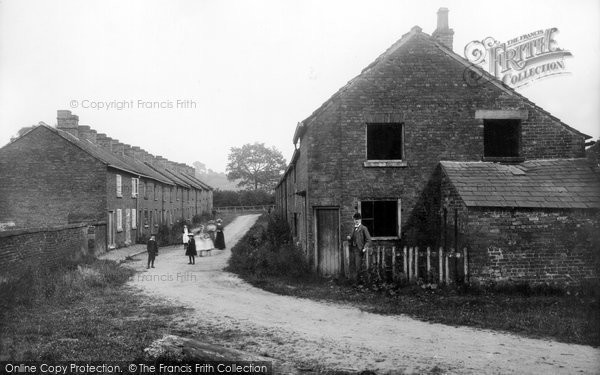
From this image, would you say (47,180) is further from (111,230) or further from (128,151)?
(128,151)

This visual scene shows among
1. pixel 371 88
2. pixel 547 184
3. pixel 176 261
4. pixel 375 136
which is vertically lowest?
pixel 176 261

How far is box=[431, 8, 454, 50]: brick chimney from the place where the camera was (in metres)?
16.2

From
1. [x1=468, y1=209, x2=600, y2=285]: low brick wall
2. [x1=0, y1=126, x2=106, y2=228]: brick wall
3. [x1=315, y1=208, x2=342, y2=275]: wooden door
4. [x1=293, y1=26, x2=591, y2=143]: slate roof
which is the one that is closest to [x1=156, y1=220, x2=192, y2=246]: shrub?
[x1=0, y1=126, x2=106, y2=228]: brick wall

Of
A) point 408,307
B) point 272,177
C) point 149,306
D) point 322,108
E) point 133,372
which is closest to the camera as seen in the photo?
point 133,372

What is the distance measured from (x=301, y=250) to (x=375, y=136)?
4.86 meters

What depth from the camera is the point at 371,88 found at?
46.7ft

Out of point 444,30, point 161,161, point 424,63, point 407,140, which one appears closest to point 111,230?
point 407,140

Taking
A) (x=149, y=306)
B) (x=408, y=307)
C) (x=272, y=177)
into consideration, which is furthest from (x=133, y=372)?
(x=272, y=177)

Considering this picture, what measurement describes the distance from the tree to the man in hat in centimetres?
7856

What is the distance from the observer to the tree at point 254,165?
9162cm

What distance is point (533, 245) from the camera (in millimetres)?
11867

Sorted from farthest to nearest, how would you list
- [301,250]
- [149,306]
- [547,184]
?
[301,250] < [547,184] < [149,306]

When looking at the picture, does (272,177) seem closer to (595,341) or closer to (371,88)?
(371,88)

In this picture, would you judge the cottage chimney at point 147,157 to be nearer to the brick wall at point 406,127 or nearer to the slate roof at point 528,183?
the brick wall at point 406,127
